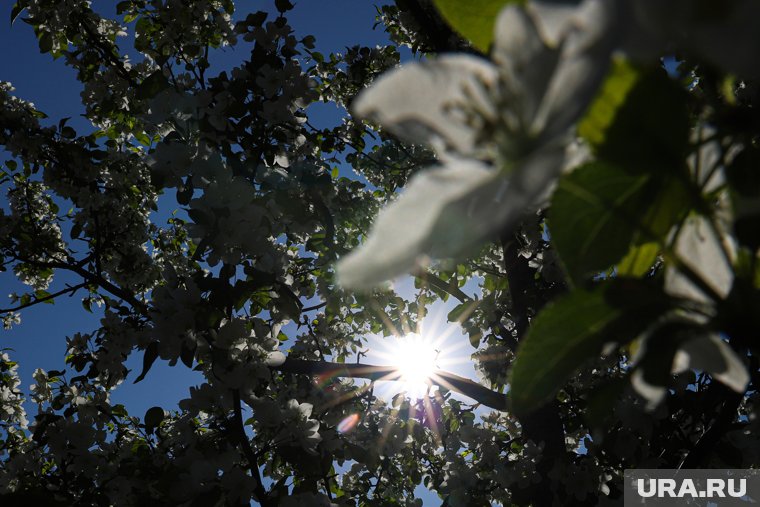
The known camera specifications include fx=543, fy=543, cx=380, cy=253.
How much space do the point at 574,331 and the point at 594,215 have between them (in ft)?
0.34

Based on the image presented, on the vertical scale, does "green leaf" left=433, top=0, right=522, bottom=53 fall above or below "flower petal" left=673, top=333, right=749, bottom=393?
above

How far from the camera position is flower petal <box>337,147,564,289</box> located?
1.23ft

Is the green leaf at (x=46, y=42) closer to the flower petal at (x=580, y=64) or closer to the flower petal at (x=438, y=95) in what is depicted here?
the flower petal at (x=438, y=95)

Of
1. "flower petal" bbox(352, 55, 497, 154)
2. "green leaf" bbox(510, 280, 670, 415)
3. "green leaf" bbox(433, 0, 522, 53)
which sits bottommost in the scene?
"green leaf" bbox(510, 280, 670, 415)

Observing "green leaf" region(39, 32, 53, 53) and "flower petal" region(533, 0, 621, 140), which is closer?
"flower petal" region(533, 0, 621, 140)

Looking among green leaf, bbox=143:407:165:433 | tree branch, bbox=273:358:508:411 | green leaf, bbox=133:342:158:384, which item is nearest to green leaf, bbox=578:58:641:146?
green leaf, bbox=133:342:158:384

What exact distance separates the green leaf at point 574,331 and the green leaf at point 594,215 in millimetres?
36

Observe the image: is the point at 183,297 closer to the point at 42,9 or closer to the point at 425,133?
the point at 425,133

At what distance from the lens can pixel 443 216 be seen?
41cm

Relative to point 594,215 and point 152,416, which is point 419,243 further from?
point 152,416

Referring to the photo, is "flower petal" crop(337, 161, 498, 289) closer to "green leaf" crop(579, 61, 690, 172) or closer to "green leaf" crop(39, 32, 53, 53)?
"green leaf" crop(579, 61, 690, 172)

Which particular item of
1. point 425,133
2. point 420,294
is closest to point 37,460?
point 420,294

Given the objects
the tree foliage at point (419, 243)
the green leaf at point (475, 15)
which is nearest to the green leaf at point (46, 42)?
the tree foliage at point (419, 243)

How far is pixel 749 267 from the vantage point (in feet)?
1.54
